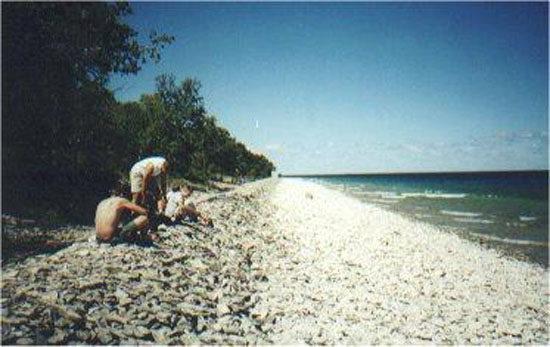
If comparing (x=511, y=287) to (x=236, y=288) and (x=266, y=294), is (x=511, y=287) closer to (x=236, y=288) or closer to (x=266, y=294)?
(x=266, y=294)

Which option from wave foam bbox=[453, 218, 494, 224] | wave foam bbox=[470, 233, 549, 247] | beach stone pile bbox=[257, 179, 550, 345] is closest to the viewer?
beach stone pile bbox=[257, 179, 550, 345]

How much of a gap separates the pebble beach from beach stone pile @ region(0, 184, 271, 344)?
0.9 inches

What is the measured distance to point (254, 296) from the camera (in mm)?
9344

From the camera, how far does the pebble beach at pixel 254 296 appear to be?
619 cm

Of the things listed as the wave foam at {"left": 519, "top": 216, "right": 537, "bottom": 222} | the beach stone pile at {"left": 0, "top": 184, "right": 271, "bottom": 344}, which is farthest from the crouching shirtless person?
the wave foam at {"left": 519, "top": 216, "right": 537, "bottom": 222}

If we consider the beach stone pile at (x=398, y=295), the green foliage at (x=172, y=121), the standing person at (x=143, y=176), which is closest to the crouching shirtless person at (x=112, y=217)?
the standing person at (x=143, y=176)

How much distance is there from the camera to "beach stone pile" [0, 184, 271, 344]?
224 inches

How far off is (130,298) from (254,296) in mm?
3391

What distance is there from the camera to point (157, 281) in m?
8.08

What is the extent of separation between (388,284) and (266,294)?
475 cm

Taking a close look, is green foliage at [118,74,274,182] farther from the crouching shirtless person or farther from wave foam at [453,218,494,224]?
wave foam at [453,218,494,224]

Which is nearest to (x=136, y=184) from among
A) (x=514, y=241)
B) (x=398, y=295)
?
(x=398, y=295)

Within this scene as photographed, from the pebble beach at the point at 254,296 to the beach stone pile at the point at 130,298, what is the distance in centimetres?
2

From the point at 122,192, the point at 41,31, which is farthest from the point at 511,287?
the point at 41,31
